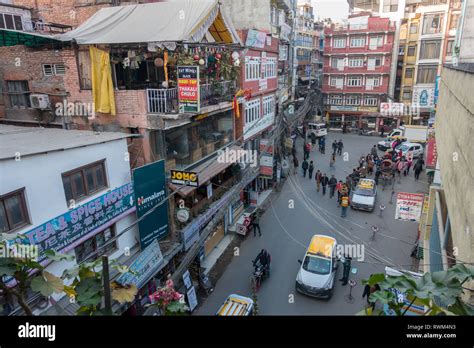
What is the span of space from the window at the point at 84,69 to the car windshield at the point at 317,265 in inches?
457

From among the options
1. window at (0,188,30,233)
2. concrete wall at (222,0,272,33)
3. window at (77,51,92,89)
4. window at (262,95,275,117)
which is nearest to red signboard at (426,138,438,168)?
window at (262,95,275,117)

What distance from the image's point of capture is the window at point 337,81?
45.1 meters

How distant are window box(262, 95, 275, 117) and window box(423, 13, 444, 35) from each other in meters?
25.7

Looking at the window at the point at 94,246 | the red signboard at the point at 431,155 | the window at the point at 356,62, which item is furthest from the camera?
the window at the point at 356,62

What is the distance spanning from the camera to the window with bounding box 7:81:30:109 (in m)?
14.2

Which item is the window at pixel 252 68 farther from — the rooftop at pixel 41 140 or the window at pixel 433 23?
the window at pixel 433 23

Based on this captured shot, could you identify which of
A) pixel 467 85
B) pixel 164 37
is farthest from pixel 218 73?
pixel 467 85

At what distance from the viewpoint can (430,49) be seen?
3847 cm

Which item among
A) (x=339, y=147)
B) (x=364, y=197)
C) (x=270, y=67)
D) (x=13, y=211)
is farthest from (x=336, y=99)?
(x=13, y=211)

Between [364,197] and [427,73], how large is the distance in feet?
88.6

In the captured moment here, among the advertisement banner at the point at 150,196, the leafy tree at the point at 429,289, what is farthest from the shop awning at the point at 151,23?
the leafy tree at the point at 429,289

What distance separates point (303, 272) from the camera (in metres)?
13.8

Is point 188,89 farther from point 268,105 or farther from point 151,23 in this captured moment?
point 268,105
